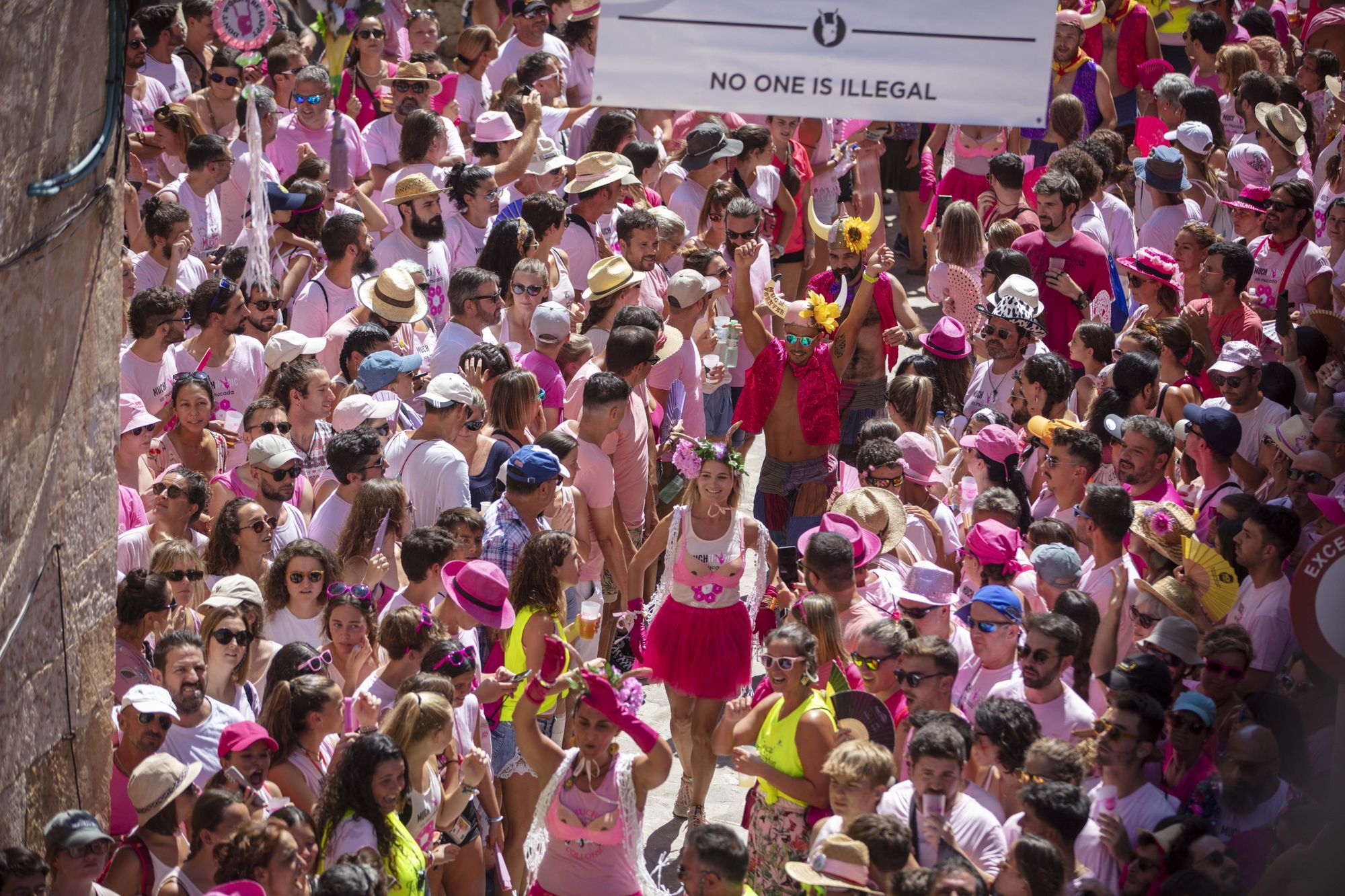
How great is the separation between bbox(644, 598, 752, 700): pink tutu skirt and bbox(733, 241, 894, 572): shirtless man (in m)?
1.57

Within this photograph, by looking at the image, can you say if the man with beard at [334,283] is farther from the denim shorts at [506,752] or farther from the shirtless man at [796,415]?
the denim shorts at [506,752]

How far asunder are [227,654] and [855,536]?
2688 millimetres

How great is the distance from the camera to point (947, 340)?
9.14 metres

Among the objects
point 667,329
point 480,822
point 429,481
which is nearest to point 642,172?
point 667,329

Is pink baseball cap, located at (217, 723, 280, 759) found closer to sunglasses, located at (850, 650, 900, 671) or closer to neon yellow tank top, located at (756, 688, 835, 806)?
neon yellow tank top, located at (756, 688, 835, 806)

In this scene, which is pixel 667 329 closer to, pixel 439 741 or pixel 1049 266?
pixel 1049 266

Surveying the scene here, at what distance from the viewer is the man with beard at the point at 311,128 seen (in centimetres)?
1106

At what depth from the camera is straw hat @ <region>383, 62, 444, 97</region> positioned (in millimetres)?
11328

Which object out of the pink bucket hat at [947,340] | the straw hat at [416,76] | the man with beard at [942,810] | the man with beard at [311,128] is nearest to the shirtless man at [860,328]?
the pink bucket hat at [947,340]

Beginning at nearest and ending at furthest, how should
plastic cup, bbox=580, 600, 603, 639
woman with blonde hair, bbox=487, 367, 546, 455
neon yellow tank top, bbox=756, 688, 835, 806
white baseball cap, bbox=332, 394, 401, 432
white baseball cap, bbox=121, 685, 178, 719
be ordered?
white baseball cap, bbox=121, 685, 178, 719
neon yellow tank top, bbox=756, 688, 835, 806
plastic cup, bbox=580, 600, 603, 639
white baseball cap, bbox=332, 394, 401, 432
woman with blonde hair, bbox=487, 367, 546, 455

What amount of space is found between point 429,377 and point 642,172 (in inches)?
132

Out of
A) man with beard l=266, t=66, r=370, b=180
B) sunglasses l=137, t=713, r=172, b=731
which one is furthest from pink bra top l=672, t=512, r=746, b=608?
man with beard l=266, t=66, r=370, b=180

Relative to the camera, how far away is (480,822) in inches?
233

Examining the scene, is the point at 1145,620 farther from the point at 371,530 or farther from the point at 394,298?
the point at 394,298
